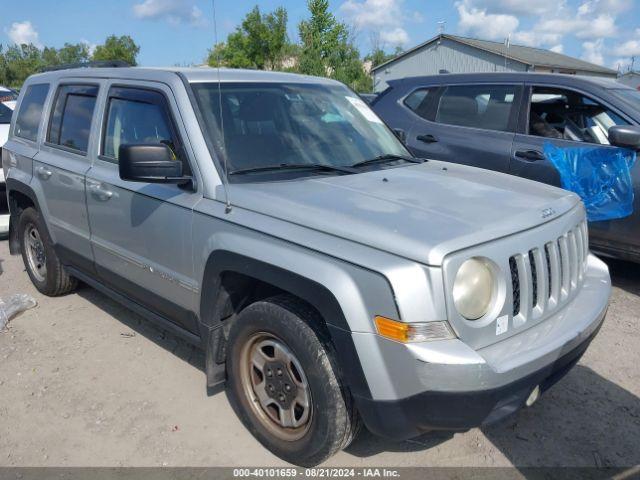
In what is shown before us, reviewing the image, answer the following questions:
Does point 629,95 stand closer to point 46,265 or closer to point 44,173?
point 44,173

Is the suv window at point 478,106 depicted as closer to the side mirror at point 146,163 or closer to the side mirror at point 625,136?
the side mirror at point 625,136

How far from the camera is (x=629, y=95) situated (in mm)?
5371

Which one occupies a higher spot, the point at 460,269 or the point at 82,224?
the point at 460,269

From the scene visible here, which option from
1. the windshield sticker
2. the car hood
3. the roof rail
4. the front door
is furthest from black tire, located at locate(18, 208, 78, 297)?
the windshield sticker

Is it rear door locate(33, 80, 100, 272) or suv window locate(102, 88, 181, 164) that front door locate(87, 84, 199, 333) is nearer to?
suv window locate(102, 88, 181, 164)

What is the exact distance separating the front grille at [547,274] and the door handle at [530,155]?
2.28 meters

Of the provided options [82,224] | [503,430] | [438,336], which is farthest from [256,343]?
[82,224]

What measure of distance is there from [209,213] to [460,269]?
4.31 feet

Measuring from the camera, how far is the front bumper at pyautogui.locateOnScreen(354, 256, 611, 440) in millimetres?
2195

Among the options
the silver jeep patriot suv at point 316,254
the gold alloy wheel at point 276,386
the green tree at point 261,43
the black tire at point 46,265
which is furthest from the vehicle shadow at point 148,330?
the green tree at point 261,43

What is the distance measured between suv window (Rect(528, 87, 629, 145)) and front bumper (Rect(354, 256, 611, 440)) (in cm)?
331

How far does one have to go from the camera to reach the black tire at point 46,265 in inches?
187

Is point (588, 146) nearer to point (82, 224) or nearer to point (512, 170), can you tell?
point (512, 170)

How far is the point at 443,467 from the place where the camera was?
2865 millimetres
